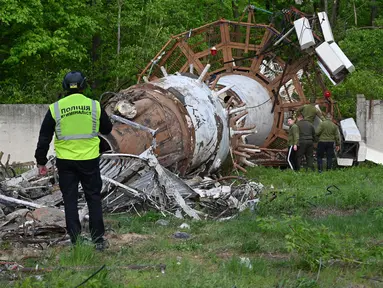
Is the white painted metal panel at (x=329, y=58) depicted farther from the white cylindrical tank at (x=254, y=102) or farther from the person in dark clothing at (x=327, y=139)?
the white cylindrical tank at (x=254, y=102)

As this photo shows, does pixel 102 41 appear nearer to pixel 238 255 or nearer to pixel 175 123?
pixel 175 123

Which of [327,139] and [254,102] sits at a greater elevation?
[254,102]

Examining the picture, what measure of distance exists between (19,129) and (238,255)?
14017 mm

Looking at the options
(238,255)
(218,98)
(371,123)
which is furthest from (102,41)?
(238,255)

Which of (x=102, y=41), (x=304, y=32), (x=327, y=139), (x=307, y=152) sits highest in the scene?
(x=304, y=32)

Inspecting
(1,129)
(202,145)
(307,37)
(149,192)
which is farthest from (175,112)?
(1,129)

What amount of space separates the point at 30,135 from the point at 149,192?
34.3ft

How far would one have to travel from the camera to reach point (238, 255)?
8.12m

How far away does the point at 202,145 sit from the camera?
→ 14.3 meters

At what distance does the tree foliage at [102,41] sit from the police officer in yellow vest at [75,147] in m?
16.1

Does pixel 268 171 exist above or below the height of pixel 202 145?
below

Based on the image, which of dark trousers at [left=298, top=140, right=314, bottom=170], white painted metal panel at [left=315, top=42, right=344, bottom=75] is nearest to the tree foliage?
white painted metal panel at [left=315, top=42, right=344, bottom=75]

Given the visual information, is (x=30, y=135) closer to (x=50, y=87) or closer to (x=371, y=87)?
(x=50, y=87)

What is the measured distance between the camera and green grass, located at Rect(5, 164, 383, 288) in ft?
22.1
